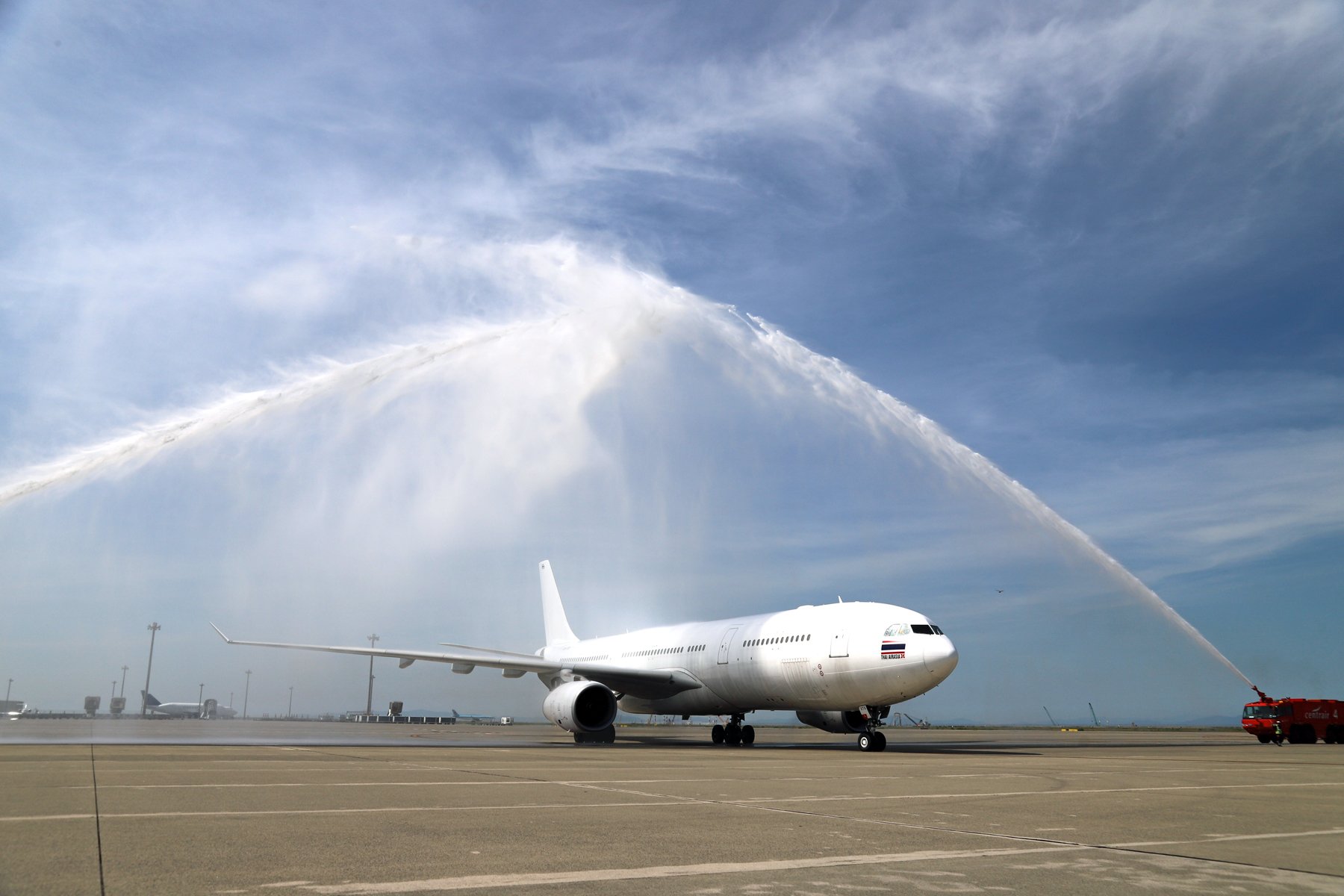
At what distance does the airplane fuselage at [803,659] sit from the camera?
2708 centimetres

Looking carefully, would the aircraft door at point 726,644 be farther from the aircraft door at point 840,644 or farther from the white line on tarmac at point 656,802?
the white line on tarmac at point 656,802

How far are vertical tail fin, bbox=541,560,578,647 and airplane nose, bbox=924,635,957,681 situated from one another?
99.4 ft

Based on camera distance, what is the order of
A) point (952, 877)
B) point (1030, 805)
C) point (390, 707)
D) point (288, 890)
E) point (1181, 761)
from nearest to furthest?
point (288, 890) < point (952, 877) < point (1030, 805) < point (1181, 761) < point (390, 707)

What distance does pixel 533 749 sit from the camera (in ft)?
85.9

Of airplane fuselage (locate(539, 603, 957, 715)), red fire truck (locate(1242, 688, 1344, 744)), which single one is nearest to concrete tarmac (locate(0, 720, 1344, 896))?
airplane fuselage (locate(539, 603, 957, 715))

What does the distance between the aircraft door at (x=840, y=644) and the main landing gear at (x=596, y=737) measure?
926 centimetres

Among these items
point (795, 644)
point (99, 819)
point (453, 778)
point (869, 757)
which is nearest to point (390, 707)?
point (795, 644)

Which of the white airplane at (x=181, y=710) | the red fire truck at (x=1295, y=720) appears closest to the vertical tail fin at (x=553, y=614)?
the red fire truck at (x=1295, y=720)

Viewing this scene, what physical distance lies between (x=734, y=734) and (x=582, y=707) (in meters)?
6.52

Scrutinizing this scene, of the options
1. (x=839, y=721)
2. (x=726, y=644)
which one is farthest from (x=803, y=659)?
(x=726, y=644)

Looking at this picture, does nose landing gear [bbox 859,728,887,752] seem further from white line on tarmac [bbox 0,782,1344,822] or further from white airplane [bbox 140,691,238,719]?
white airplane [bbox 140,691,238,719]

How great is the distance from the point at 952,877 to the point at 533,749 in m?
21.4

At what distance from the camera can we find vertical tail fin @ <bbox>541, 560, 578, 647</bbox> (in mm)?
54938

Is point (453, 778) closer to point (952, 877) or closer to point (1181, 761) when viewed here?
point (952, 877)
